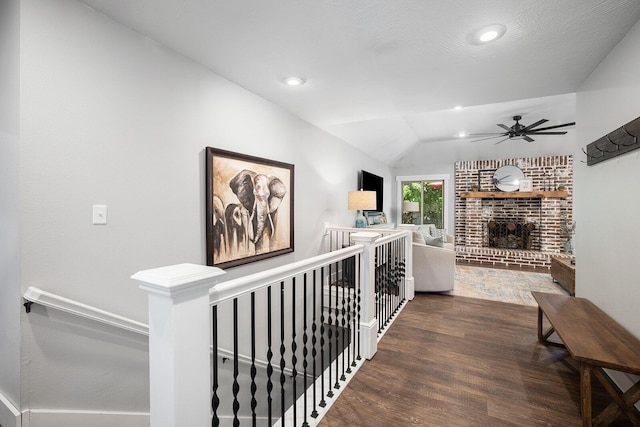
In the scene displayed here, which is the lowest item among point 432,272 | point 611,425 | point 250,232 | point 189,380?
point 611,425

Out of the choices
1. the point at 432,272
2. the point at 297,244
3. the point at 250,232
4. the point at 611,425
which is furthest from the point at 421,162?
the point at 611,425

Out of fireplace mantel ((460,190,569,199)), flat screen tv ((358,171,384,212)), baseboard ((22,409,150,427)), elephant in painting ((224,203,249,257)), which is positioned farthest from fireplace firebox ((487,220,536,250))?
baseboard ((22,409,150,427))

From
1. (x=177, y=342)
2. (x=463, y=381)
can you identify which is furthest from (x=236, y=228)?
(x=463, y=381)

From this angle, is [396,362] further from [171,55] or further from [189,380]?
[171,55]

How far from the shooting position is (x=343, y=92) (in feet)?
9.12

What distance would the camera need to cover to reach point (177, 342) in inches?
34.2

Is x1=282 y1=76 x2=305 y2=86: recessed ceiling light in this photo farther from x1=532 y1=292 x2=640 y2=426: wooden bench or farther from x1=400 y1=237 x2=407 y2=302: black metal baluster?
x1=532 y1=292 x2=640 y2=426: wooden bench

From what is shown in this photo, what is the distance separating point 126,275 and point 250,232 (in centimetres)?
111

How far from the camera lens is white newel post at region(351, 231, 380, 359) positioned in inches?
91.9

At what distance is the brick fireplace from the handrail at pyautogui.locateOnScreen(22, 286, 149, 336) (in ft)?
22.1

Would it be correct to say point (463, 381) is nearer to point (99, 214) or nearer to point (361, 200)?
point (99, 214)

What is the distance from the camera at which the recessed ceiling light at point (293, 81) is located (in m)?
2.49

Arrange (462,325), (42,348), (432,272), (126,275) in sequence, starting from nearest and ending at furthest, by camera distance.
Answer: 1. (42,348)
2. (126,275)
3. (462,325)
4. (432,272)

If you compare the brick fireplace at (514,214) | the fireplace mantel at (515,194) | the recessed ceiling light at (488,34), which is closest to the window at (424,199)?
the brick fireplace at (514,214)
